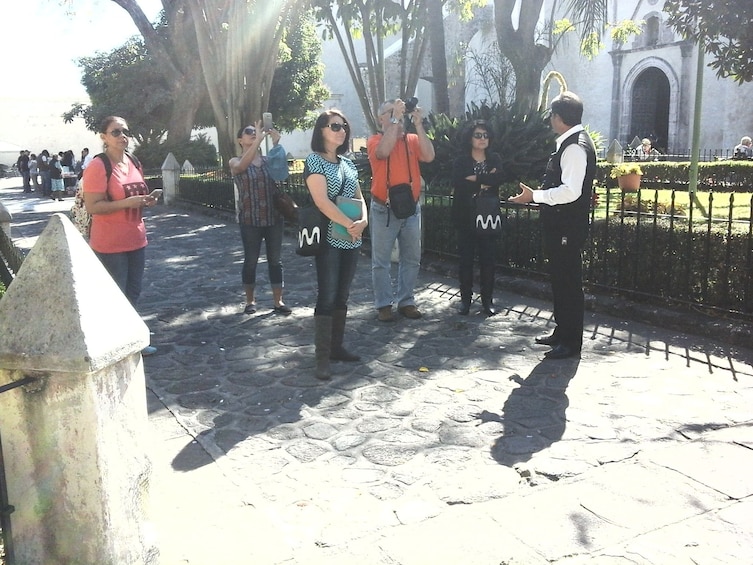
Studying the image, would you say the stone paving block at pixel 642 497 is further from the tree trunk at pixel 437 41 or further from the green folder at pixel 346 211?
the tree trunk at pixel 437 41

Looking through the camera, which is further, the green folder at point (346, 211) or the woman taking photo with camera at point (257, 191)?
the woman taking photo with camera at point (257, 191)

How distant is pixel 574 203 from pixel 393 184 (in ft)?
5.77

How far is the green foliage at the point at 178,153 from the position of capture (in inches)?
1123

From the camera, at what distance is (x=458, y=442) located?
3914 millimetres


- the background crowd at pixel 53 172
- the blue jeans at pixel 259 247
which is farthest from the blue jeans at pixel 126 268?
the background crowd at pixel 53 172

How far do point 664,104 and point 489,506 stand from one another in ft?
114

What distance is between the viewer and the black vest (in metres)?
5.01

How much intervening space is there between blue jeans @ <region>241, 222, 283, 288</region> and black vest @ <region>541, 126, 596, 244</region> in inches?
109

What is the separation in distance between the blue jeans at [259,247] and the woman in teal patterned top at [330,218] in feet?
6.01

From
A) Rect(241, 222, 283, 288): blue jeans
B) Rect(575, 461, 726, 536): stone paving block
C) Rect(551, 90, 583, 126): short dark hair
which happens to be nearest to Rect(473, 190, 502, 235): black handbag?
Rect(551, 90, 583, 126): short dark hair

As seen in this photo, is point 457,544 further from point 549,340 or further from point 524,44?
point 524,44

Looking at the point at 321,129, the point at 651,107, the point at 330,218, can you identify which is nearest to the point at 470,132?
the point at 321,129

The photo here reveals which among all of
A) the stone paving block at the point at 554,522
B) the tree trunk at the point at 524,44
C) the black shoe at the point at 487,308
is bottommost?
the stone paving block at the point at 554,522

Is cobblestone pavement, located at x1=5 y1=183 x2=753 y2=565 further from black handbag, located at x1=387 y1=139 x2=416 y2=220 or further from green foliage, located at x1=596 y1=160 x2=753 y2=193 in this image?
green foliage, located at x1=596 y1=160 x2=753 y2=193
